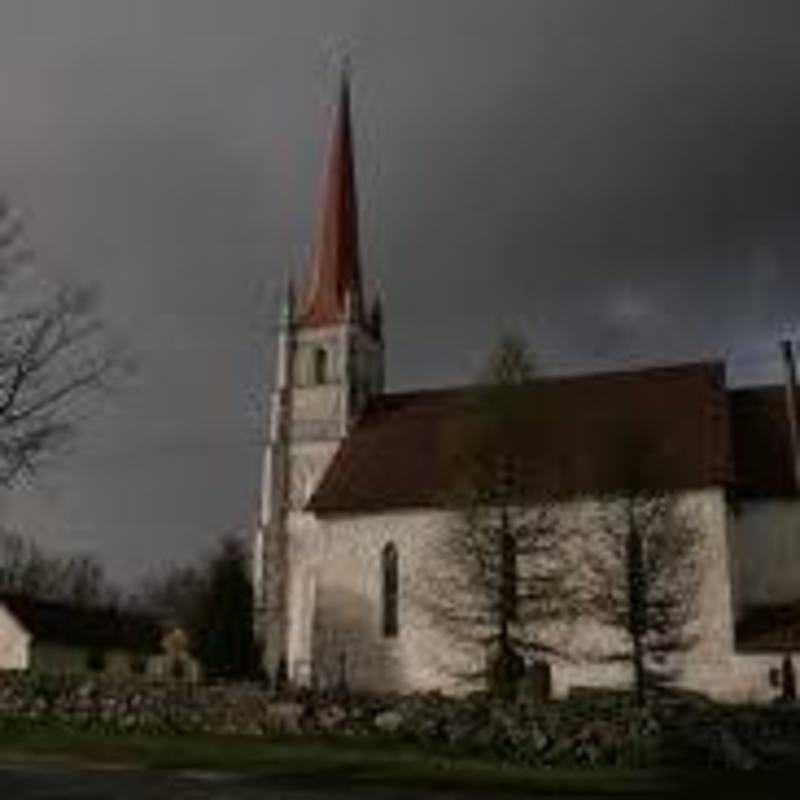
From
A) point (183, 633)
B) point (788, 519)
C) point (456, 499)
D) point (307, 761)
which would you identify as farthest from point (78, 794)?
point (183, 633)

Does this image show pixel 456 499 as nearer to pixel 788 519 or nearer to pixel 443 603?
pixel 443 603

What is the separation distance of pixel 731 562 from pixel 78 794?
96.8 ft

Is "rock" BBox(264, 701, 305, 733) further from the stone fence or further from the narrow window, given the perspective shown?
the narrow window

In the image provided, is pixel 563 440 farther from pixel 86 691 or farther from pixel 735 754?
pixel 735 754

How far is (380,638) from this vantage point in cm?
→ 4756

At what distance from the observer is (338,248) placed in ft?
204

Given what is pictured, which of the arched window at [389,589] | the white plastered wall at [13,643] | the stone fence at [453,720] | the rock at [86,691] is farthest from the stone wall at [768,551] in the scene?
the white plastered wall at [13,643]

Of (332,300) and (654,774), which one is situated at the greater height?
(332,300)

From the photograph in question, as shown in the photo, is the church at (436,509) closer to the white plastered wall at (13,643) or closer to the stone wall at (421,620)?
the stone wall at (421,620)

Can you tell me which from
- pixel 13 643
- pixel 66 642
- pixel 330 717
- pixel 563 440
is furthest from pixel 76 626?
pixel 330 717

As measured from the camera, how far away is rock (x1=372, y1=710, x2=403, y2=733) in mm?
27109

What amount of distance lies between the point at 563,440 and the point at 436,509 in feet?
17.4

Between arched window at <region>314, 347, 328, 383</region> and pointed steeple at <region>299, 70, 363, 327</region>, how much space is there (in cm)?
139

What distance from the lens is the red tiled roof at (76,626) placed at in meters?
63.5
